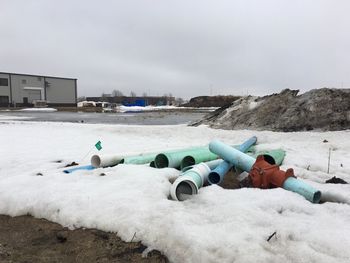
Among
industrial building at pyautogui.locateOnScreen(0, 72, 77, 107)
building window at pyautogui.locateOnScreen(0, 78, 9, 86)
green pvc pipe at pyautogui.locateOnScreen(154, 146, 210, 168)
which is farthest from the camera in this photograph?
industrial building at pyautogui.locateOnScreen(0, 72, 77, 107)

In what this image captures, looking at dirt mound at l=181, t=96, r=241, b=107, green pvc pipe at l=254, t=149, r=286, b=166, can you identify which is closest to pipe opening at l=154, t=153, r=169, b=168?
green pvc pipe at l=254, t=149, r=286, b=166

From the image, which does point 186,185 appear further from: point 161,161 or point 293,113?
point 293,113

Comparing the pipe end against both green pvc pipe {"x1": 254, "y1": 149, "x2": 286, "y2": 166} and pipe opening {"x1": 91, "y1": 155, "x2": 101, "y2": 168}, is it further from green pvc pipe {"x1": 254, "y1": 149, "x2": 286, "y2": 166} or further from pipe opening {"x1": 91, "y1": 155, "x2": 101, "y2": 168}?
pipe opening {"x1": 91, "y1": 155, "x2": 101, "y2": 168}

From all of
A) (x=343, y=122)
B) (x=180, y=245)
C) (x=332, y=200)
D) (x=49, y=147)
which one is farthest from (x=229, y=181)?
(x=343, y=122)

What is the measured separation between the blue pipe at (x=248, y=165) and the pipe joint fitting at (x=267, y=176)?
94 mm

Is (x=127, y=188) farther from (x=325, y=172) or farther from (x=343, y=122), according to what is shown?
(x=343, y=122)

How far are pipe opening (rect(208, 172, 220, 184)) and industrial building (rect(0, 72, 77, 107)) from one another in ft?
227

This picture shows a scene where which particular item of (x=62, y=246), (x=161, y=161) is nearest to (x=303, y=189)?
(x=161, y=161)

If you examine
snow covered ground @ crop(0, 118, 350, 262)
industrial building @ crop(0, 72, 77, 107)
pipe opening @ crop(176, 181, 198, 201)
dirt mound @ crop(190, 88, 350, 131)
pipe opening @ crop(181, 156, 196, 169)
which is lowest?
snow covered ground @ crop(0, 118, 350, 262)

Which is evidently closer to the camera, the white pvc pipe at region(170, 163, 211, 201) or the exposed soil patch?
the exposed soil patch

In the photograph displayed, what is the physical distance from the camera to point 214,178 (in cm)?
502

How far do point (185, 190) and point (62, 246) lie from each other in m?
1.67

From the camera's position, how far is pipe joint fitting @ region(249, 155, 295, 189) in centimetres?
461

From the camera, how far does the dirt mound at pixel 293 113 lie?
37.2ft
